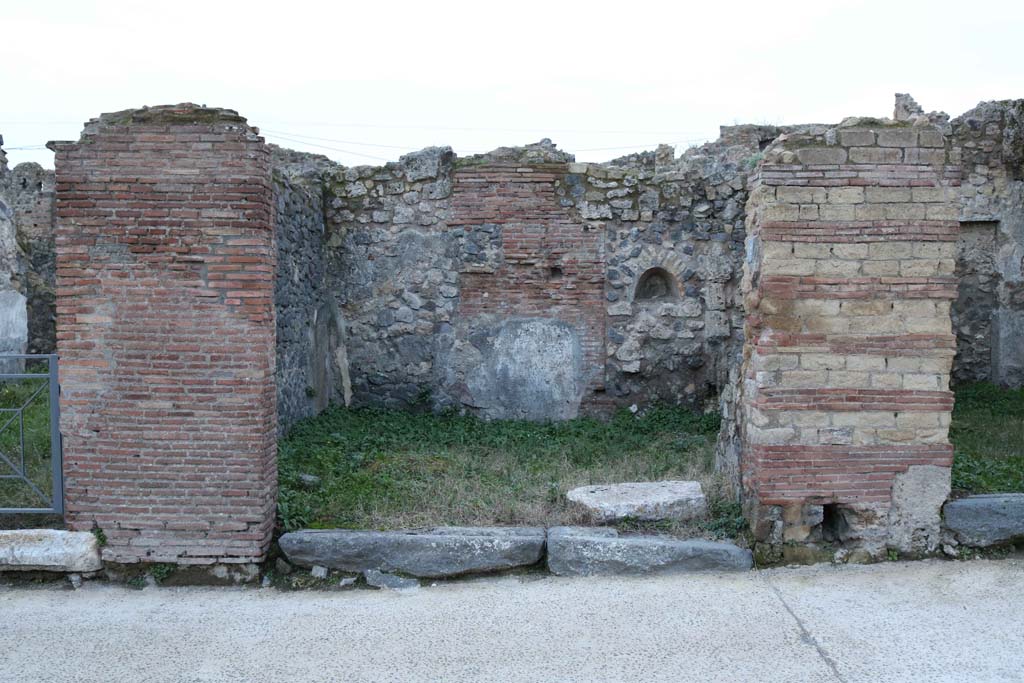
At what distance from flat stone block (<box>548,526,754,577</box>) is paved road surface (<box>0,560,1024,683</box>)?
8 cm

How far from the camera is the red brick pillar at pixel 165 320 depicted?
4.77 meters

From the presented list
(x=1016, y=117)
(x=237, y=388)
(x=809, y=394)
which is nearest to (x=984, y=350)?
(x=1016, y=117)

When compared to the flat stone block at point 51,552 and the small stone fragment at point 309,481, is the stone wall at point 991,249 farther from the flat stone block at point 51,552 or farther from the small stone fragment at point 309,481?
Answer: the flat stone block at point 51,552

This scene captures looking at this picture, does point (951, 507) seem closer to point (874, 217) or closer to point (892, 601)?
point (892, 601)

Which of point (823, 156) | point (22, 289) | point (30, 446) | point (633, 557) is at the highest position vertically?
point (823, 156)

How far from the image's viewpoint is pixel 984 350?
11.2 meters

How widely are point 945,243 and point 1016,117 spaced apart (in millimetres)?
7666

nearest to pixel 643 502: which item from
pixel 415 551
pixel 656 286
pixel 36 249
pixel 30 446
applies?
pixel 415 551

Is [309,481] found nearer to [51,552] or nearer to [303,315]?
[51,552]

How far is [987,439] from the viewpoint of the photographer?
7.78m

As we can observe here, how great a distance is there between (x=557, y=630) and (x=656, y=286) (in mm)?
6281

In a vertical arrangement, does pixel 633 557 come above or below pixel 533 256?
below

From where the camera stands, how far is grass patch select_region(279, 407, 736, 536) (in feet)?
17.7

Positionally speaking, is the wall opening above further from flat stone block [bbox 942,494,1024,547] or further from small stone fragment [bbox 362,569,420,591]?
→ small stone fragment [bbox 362,569,420,591]
